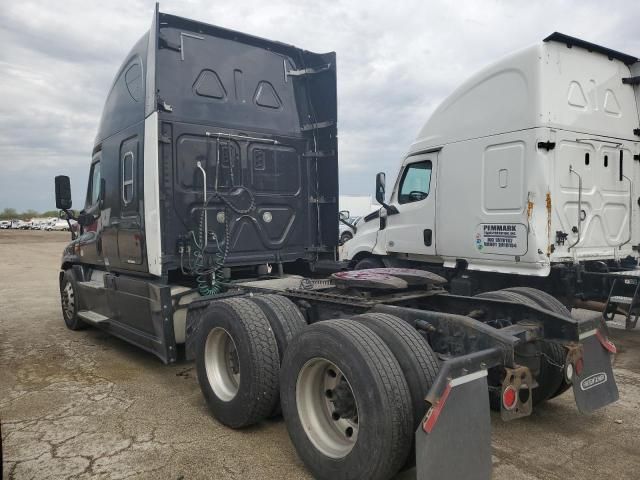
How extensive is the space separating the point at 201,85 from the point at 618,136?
16.8 feet

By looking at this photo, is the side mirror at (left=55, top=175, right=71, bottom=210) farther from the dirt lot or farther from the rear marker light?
the rear marker light

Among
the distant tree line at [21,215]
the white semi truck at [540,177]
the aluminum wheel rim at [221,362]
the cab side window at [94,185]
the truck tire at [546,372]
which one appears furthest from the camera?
the distant tree line at [21,215]

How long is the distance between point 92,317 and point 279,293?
320 centimetres

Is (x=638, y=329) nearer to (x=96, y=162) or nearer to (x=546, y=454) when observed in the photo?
(x=546, y=454)

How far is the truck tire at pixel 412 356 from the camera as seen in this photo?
9.04 ft

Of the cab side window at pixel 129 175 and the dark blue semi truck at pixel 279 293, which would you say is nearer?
the dark blue semi truck at pixel 279 293

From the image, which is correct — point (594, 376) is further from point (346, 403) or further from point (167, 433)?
point (167, 433)

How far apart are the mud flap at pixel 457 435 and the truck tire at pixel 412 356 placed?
0.26 m

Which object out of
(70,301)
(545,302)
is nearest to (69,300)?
(70,301)

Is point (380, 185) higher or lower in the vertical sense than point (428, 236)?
higher

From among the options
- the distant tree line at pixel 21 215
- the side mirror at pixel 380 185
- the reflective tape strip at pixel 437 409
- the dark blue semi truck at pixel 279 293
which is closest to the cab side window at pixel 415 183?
the side mirror at pixel 380 185

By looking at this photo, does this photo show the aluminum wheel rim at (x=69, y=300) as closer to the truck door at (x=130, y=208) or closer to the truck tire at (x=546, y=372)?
the truck door at (x=130, y=208)

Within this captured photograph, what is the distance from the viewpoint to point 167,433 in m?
3.81

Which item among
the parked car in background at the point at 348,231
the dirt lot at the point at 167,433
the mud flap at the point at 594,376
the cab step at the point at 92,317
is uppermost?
the parked car in background at the point at 348,231
